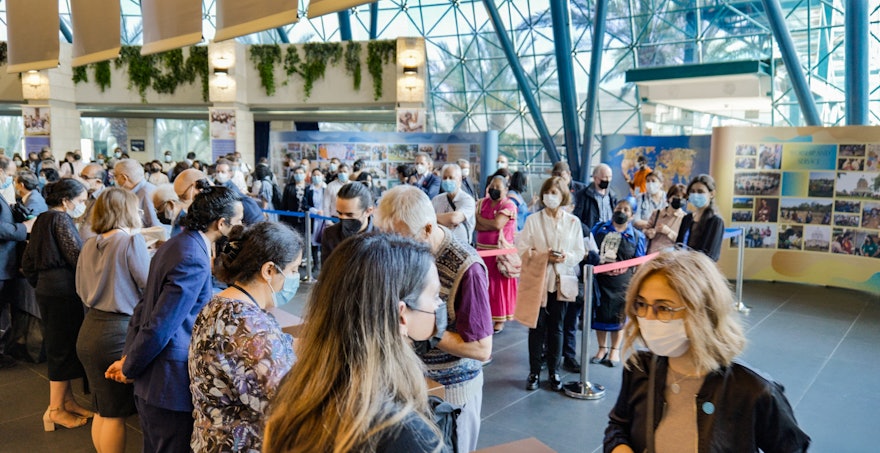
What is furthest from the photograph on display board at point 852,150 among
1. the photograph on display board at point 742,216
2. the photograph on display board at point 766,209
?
the photograph on display board at point 742,216

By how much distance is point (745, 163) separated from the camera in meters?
9.85

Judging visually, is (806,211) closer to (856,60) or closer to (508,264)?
(856,60)

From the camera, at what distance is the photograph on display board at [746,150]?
9.80 metres

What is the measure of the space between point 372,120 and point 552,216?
63.4 feet

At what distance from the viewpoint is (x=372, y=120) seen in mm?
24141

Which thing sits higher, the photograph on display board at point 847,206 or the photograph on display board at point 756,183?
Answer: the photograph on display board at point 756,183

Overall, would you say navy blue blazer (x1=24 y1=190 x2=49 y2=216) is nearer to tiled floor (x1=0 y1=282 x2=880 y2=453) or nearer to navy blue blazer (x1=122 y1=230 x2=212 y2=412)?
tiled floor (x1=0 y1=282 x2=880 y2=453)

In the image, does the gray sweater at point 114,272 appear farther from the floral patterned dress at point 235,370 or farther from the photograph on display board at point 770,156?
the photograph on display board at point 770,156

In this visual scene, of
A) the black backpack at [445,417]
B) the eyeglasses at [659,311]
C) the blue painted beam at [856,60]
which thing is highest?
the blue painted beam at [856,60]

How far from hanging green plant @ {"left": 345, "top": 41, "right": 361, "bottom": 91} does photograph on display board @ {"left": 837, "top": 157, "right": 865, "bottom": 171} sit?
13662mm

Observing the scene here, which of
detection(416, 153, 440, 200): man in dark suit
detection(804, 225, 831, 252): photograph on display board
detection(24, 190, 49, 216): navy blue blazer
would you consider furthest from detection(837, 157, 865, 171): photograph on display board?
detection(24, 190, 49, 216): navy blue blazer

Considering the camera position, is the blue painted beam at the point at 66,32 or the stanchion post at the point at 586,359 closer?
the stanchion post at the point at 586,359

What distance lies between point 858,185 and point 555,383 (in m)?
6.43

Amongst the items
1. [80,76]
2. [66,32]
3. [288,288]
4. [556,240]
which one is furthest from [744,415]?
[66,32]
